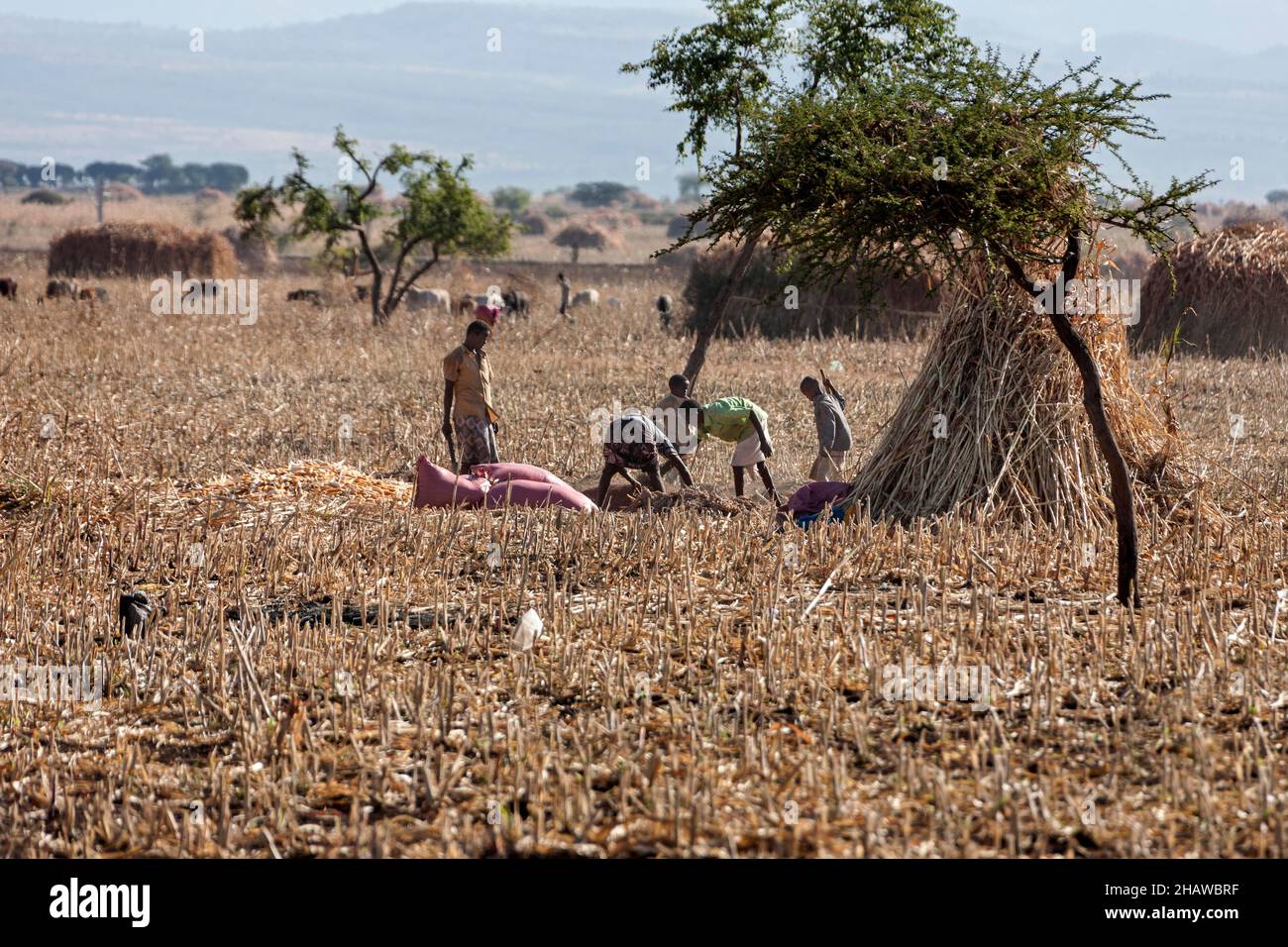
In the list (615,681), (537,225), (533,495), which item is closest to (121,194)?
(537,225)

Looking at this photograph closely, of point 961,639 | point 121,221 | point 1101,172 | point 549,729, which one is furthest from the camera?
point 121,221

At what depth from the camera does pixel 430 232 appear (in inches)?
1053

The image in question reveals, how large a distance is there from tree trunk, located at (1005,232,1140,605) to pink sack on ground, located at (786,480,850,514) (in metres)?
2.76

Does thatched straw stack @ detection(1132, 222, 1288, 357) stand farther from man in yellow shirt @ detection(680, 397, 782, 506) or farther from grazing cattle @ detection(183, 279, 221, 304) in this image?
grazing cattle @ detection(183, 279, 221, 304)

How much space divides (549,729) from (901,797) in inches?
55.3

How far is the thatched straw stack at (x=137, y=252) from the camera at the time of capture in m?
37.5

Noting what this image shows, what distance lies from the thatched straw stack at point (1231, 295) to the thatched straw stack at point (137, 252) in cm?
2456

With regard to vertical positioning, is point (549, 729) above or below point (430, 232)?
below

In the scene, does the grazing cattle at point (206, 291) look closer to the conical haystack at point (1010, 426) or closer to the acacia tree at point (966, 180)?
the conical haystack at point (1010, 426)

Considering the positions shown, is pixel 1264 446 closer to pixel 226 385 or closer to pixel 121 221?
pixel 226 385

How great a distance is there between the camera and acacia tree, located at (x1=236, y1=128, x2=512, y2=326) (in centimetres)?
2542

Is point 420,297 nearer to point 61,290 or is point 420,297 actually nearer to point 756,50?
point 61,290

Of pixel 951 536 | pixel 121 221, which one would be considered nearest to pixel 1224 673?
pixel 951 536
